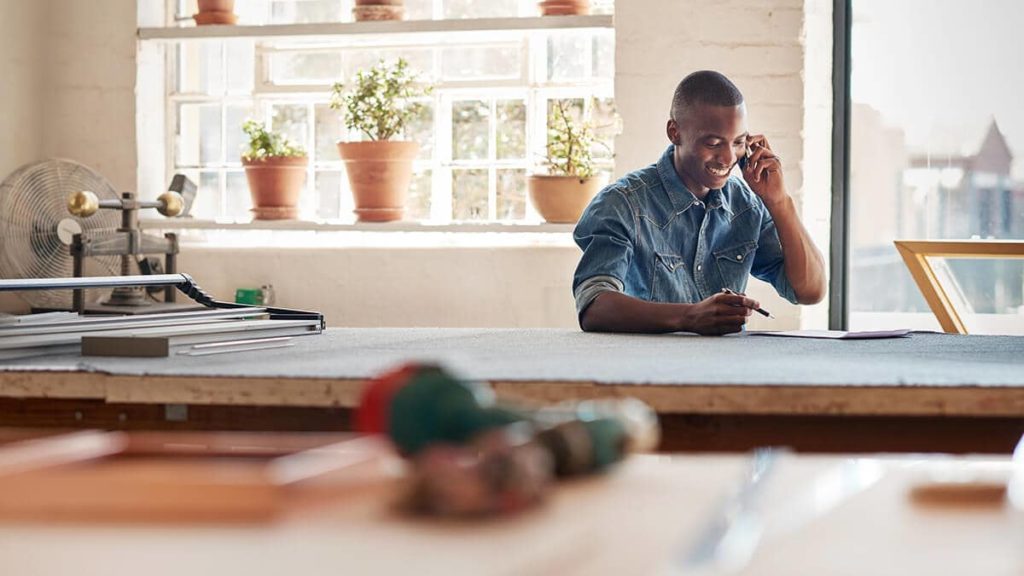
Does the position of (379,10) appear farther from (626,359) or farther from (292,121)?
(626,359)

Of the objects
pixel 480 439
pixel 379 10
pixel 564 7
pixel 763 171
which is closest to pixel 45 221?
pixel 379 10

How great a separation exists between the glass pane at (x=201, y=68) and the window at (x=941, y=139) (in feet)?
7.64

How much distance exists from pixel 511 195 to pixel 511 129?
241 mm

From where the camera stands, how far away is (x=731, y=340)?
89.7 inches

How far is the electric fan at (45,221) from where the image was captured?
13.8 ft

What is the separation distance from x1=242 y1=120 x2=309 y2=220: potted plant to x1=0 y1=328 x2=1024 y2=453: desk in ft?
8.73

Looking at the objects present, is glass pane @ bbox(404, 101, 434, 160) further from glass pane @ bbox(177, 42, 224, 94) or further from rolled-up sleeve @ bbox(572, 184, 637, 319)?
rolled-up sleeve @ bbox(572, 184, 637, 319)

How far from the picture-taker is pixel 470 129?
468cm

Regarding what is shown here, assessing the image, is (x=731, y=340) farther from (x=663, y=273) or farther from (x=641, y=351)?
(x=663, y=273)

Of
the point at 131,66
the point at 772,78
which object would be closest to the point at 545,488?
the point at 772,78

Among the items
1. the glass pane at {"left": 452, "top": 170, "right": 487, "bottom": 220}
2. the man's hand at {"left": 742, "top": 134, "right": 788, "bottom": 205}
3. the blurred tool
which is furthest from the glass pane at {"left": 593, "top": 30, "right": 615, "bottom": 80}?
the blurred tool

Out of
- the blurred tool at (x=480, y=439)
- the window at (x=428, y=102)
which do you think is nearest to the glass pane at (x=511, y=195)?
the window at (x=428, y=102)

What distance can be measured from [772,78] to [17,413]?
2.83m

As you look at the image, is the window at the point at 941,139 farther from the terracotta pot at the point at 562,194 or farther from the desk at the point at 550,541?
the desk at the point at 550,541
